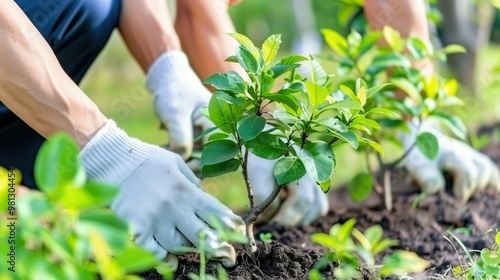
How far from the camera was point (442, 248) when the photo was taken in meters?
1.73

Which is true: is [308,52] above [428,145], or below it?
below

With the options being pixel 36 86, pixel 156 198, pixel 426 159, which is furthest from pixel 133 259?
pixel 426 159

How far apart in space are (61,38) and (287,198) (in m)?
0.74

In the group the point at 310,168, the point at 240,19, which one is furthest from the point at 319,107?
the point at 240,19

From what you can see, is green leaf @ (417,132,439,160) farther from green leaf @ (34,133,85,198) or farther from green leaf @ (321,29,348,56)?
green leaf @ (34,133,85,198)

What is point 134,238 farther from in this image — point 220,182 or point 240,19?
point 240,19

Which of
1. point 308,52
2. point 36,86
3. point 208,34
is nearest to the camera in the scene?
point 36,86

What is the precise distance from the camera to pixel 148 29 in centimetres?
199

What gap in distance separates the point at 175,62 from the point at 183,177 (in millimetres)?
586

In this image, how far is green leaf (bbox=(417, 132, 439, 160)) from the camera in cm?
184

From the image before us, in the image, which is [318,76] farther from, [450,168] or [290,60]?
[450,168]

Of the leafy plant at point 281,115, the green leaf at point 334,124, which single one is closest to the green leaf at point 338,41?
the leafy plant at point 281,115

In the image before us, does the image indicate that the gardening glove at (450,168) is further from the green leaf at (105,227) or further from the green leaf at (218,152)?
the green leaf at (105,227)

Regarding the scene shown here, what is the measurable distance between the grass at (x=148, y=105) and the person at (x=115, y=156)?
0.84 meters
